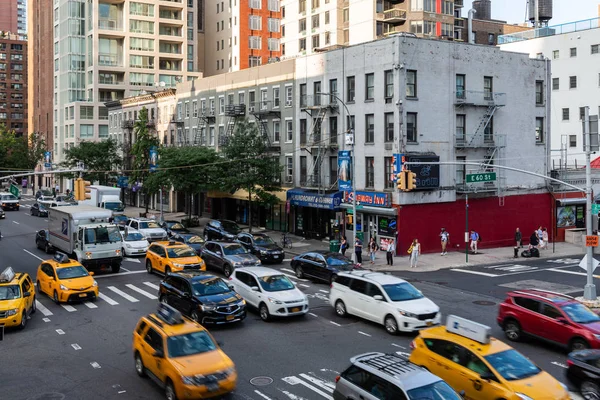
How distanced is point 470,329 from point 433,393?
3.36 metres

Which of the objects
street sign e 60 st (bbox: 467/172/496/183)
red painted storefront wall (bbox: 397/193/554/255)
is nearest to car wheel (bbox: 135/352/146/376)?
red painted storefront wall (bbox: 397/193/554/255)

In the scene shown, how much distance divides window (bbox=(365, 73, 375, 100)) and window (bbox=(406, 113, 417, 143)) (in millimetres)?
3344

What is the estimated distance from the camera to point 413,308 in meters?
21.2

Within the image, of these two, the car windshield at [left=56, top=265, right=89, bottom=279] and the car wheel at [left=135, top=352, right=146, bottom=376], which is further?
the car windshield at [left=56, top=265, right=89, bottom=279]

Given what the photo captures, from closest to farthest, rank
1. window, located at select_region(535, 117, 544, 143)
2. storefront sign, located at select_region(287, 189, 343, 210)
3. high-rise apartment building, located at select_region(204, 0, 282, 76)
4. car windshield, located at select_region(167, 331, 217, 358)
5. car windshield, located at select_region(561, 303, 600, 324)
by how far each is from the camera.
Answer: car windshield, located at select_region(167, 331, 217, 358) → car windshield, located at select_region(561, 303, 600, 324) → storefront sign, located at select_region(287, 189, 343, 210) → window, located at select_region(535, 117, 544, 143) → high-rise apartment building, located at select_region(204, 0, 282, 76)

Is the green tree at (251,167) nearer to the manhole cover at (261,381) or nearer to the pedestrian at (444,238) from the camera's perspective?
the pedestrian at (444,238)

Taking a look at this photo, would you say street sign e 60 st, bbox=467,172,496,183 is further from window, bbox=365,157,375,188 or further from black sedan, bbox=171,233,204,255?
black sedan, bbox=171,233,204,255

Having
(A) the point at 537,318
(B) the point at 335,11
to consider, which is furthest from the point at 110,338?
(B) the point at 335,11

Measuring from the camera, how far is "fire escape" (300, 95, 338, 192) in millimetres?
48781

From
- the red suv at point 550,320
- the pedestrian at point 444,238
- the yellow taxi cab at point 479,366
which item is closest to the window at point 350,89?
the pedestrian at point 444,238

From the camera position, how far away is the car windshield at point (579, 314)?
19.1 meters

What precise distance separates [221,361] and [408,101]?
31.3 metres

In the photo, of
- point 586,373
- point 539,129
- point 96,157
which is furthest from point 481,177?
point 96,157

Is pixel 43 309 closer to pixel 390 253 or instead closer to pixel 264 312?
pixel 264 312
